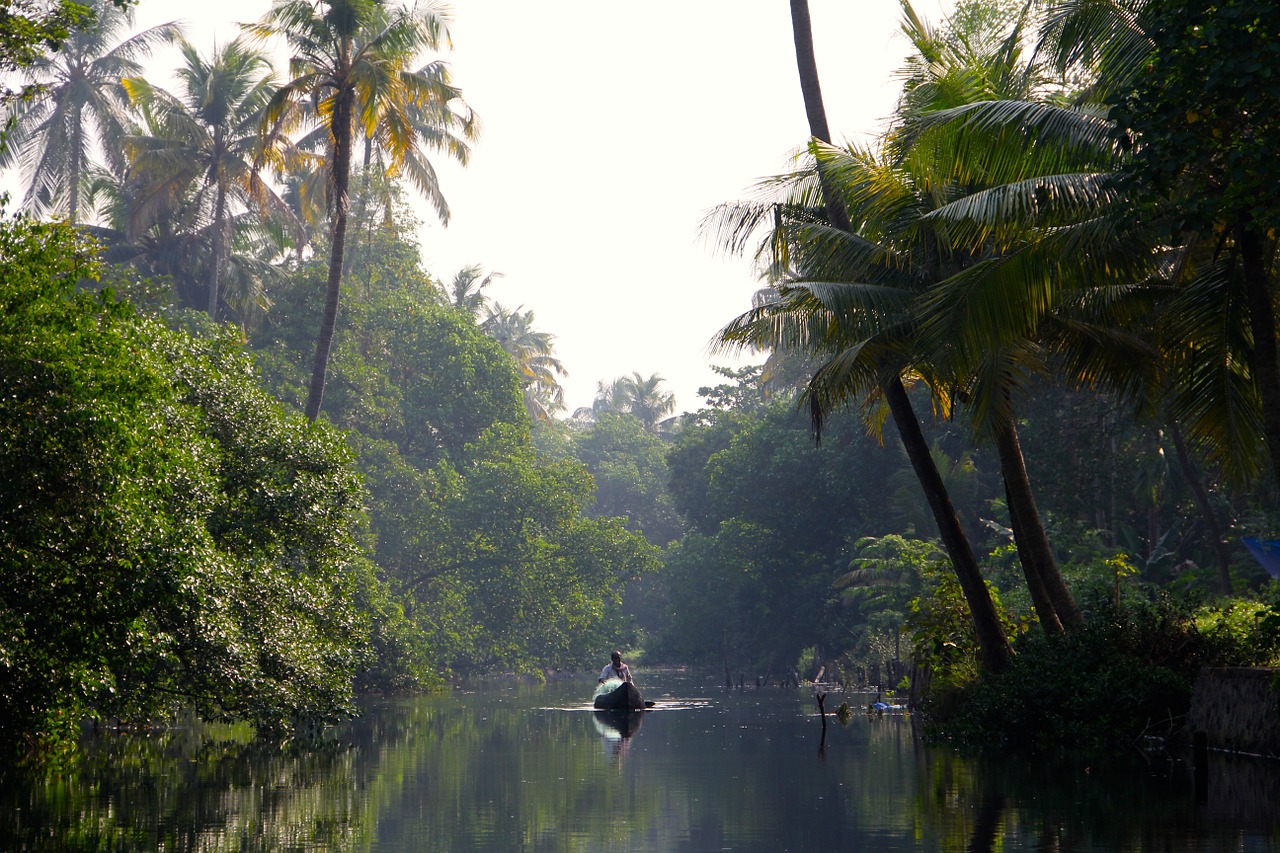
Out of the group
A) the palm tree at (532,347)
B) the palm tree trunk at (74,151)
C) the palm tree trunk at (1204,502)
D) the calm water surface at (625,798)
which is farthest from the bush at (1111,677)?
the palm tree at (532,347)

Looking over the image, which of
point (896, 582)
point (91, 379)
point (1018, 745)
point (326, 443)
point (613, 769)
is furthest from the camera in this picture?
point (896, 582)

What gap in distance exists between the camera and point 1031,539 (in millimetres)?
19875

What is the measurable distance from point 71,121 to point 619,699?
25.9 meters

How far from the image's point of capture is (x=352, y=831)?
11.5 metres

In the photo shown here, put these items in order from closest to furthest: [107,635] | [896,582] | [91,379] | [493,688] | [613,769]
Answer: [91,379], [107,635], [613,769], [896,582], [493,688]

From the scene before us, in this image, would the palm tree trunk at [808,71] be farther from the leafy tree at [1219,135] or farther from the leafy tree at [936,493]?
the leafy tree at [1219,135]

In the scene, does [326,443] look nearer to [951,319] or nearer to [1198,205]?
[951,319]

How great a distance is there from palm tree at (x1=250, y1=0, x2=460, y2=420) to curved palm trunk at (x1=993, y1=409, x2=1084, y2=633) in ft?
50.5

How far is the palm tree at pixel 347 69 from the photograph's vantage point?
28.5 m

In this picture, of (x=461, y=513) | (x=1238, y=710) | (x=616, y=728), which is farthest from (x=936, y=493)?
(x=461, y=513)

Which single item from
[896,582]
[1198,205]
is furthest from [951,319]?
[896,582]

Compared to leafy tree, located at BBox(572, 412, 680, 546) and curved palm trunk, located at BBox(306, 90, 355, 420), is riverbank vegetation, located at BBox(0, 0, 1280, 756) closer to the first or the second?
curved palm trunk, located at BBox(306, 90, 355, 420)

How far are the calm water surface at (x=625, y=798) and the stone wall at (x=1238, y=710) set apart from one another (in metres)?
0.48

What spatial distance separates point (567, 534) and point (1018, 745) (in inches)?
1293
